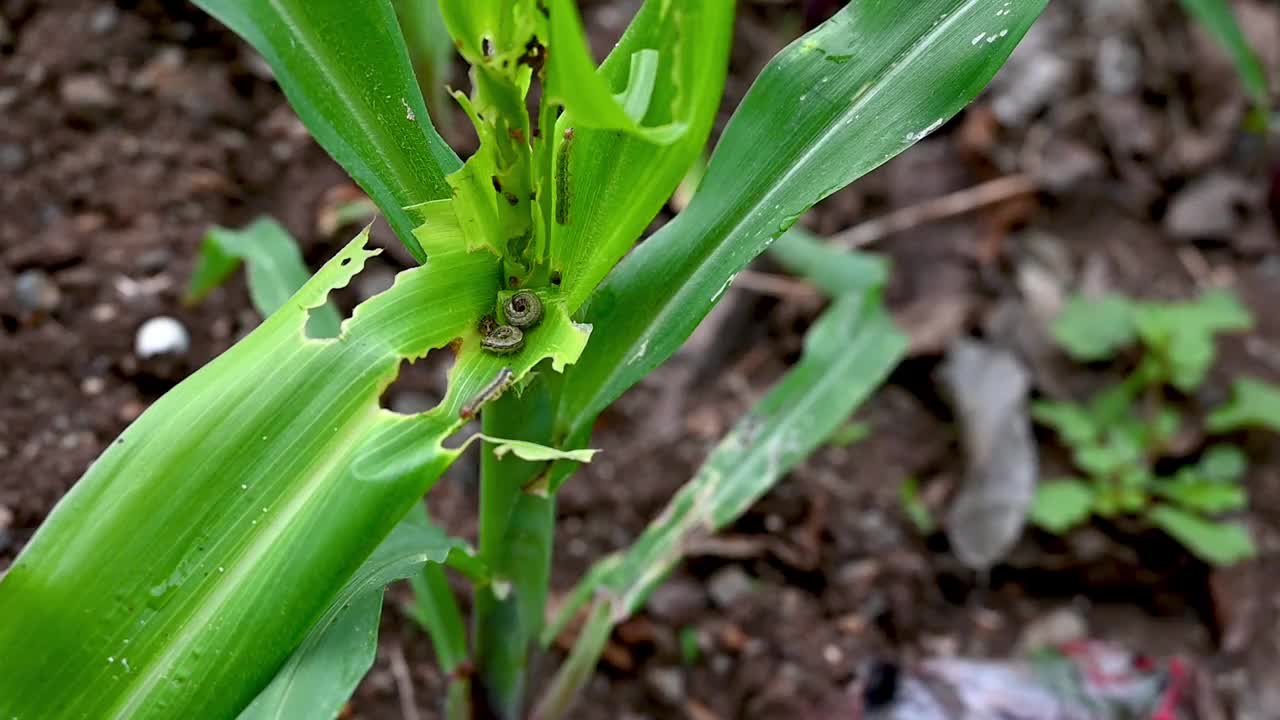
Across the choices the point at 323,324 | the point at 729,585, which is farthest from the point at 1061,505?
the point at 323,324

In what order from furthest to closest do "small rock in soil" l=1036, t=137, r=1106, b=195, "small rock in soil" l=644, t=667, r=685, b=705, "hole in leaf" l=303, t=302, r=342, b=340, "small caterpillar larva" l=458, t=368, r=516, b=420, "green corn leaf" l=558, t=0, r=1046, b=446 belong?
"small rock in soil" l=1036, t=137, r=1106, b=195
"small rock in soil" l=644, t=667, r=685, b=705
"hole in leaf" l=303, t=302, r=342, b=340
"green corn leaf" l=558, t=0, r=1046, b=446
"small caterpillar larva" l=458, t=368, r=516, b=420

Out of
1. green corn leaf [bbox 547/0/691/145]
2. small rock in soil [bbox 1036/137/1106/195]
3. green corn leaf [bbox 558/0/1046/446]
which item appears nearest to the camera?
green corn leaf [bbox 547/0/691/145]

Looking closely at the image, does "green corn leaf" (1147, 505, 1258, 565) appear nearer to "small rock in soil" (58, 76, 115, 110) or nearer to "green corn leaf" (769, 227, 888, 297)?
"green corn leaf" (769, 227, 888, 297)

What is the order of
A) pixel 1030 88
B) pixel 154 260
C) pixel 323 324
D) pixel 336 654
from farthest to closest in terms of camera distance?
pixel 1030 88
pixel 154 260
pixel 323 324
pixel 336 654

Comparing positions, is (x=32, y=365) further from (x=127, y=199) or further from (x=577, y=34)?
(x=577, y=34)

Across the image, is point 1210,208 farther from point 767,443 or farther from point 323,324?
point 323,324

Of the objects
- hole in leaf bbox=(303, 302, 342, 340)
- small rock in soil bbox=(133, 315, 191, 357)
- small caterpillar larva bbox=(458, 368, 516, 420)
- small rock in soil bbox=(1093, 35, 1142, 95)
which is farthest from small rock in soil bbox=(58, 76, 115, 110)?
small rock in soil bbox=(1093, 35, 1142, 95)

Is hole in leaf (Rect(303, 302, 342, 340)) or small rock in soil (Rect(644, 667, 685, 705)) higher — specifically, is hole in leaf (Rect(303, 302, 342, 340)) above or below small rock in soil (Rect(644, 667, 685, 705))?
above

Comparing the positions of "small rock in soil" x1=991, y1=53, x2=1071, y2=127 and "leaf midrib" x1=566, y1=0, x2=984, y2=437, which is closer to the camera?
"leaf midrib" x1=566, y1=0, x2=984, y2=437
